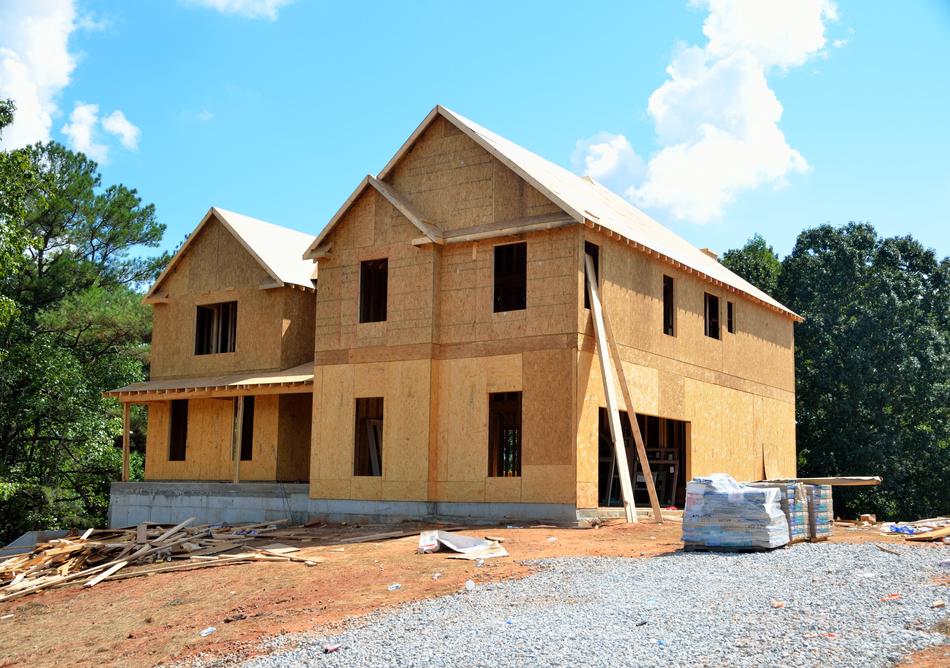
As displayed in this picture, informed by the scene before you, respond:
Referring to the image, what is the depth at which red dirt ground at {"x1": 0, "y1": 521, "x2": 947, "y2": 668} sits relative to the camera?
499 inches

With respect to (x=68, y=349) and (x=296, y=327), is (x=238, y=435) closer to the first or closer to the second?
(x=296, y=327)

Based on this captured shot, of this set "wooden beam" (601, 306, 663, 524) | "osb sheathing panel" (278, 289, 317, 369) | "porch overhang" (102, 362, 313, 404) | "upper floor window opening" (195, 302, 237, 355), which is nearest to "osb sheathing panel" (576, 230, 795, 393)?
"wooden beam" (601, 306, 663, 524)

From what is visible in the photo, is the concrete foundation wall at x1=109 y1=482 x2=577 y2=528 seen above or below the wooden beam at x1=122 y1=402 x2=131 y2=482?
below

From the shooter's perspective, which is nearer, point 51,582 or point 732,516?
point 732,516

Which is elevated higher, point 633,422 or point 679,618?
point 633,422

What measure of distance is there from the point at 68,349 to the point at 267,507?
14.4 m

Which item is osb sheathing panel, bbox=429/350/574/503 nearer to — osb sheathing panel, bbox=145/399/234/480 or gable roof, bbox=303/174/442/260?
gable roof, bbox=303/174/442/260

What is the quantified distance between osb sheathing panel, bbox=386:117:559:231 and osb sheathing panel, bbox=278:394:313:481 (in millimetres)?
6780

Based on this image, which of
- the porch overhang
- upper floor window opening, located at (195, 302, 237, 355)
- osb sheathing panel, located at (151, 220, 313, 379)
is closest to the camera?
the porch overhang

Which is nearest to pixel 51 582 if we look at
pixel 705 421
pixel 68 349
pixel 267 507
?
pixel 267 507

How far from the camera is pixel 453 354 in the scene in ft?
71.6

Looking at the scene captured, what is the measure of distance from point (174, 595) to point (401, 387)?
7656mm

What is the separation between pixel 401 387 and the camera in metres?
22.1

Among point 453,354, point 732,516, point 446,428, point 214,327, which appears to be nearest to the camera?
point 732,516
